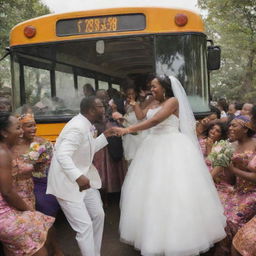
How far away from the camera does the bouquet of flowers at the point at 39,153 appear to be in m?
3.83

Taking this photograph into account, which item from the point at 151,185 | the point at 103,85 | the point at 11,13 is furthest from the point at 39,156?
the point at 11,13

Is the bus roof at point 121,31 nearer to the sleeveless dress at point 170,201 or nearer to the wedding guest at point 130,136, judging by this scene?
the wedding guest at point 130,136

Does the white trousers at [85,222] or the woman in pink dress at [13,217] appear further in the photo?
the white trousers at [85,222]

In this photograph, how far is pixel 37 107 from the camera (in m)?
5.54

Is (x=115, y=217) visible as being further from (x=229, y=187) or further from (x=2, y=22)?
(x=2, y=22)

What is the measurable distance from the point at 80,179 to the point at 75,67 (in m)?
2.70

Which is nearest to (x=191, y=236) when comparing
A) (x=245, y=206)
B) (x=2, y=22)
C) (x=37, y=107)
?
(x=245, y=206)

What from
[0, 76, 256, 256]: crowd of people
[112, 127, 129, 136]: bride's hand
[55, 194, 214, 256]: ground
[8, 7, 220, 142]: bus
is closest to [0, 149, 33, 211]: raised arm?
[0, 76, 256, 256]: crowd of people

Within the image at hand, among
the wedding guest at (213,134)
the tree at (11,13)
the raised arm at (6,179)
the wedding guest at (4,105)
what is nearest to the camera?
the raised arm at (6,179)

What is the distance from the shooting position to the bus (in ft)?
17.3

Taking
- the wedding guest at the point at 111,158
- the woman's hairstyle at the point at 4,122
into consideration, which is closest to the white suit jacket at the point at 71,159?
the woman's hairstyle at the point at 4,122

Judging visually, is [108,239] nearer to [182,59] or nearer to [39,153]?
[39,153]

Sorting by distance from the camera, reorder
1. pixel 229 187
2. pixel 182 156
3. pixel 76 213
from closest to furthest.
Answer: pixel 76 213
pixel 182 156
pixel 229 187

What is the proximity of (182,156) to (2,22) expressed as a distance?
12.7m
